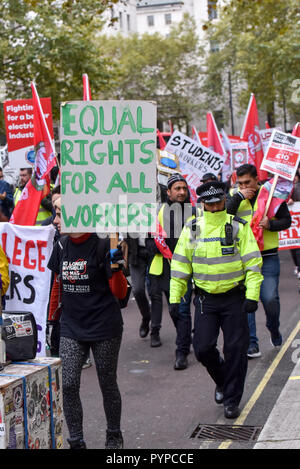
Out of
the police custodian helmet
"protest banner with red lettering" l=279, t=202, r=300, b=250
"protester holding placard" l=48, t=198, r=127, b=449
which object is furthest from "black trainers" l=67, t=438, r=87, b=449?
"protest banner with red lettering" l=279, t=202, r=300, b=250

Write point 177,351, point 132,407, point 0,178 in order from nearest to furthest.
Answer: point 132,407
point 177,351
point 0,178

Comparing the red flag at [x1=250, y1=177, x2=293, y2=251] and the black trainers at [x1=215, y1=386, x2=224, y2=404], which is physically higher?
the red flag at [x1=250, y1=177, x2=293, y2=251]

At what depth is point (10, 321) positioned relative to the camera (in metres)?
4.23

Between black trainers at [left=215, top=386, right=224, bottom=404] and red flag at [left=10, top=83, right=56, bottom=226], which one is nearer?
black trainers at [left=215, top=386, right=224, bottom=404]

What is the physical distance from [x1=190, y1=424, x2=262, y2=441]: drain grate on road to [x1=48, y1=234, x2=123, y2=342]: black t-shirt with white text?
107 centimetres

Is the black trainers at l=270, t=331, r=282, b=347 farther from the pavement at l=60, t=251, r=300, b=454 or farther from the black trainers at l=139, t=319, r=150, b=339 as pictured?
the black trainers at l=139, t=319, r=150, b=339

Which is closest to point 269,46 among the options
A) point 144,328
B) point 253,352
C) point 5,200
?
point 5,200

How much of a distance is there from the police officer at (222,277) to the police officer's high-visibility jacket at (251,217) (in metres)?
1.48

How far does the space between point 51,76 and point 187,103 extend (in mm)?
28639

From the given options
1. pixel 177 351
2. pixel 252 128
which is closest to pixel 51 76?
pixel 252 128

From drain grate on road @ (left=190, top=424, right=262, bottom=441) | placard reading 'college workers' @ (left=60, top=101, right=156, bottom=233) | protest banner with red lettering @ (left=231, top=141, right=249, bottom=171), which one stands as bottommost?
drain grate on road @ (left=190, top=424, right=262, bottom=441)

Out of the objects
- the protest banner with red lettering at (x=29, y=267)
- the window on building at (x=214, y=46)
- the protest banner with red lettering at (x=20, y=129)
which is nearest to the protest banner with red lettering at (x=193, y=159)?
the protest banner with red lettering at (x=20, y=129)

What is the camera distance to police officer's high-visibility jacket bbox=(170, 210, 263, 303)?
5.61 metres
